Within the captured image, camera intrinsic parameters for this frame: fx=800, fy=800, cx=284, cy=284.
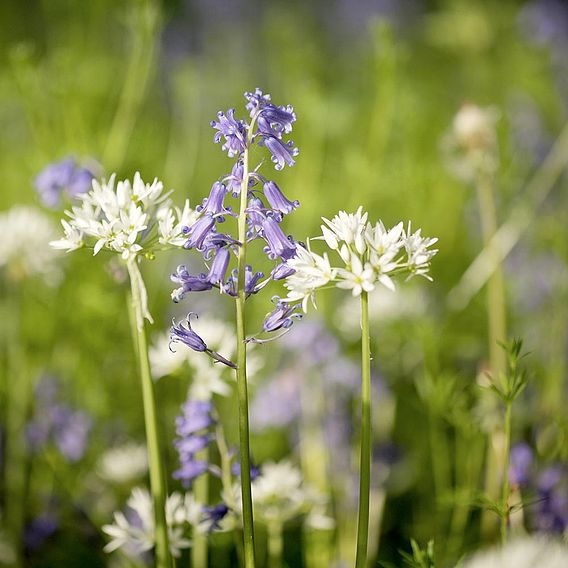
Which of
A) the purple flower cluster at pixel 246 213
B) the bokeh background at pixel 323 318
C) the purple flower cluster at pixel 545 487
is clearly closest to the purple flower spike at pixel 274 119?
the purple flower cluster at pixel 246 213

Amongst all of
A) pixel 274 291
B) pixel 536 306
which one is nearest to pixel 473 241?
pixel 536 306

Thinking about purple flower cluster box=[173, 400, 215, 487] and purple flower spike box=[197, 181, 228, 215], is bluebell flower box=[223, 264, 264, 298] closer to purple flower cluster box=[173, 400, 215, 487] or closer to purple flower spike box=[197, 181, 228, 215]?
purple flower spike box=[197, 181, 228, 215]

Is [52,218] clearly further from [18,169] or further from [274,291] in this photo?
[18,169]

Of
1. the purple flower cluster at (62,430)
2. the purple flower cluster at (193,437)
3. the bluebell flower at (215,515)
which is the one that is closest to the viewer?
the bluebell flower at (215,515)

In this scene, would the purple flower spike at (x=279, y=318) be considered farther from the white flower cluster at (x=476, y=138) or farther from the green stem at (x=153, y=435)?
the white flower cluster at (x=476, y=138)

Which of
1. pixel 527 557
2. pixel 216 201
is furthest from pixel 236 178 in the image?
pixel 527 557

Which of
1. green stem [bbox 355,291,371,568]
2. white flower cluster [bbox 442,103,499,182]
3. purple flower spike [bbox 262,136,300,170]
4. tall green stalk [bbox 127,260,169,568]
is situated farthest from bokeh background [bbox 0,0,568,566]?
green stem [bbox 355,291,371,568]
